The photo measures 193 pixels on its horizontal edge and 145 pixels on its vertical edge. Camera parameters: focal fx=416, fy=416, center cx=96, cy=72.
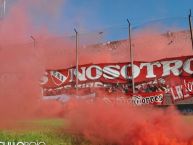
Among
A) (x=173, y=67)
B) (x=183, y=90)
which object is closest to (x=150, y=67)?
(x=173, y=67)

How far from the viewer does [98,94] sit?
23969mm

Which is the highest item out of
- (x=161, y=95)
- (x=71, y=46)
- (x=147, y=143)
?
(x=71, y=46)

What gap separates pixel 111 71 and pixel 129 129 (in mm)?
11712

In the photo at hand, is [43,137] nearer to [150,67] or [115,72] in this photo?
[115,72]

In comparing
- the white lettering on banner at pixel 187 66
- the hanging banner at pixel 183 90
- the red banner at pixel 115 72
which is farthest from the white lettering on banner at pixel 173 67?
the hanging banner at pixel 183 90

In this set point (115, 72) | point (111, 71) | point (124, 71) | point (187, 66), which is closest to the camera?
point (187, 66)

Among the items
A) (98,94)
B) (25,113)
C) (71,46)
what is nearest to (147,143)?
(25,113)

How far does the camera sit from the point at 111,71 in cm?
2536

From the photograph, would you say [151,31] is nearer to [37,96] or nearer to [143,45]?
[143,45]

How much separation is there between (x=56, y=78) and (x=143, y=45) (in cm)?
579

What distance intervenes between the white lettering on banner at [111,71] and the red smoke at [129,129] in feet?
29.0

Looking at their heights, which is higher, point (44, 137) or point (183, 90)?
point (183, 90)

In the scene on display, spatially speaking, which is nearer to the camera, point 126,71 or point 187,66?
point 187,66

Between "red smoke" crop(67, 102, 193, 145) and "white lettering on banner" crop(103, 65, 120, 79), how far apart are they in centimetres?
884
